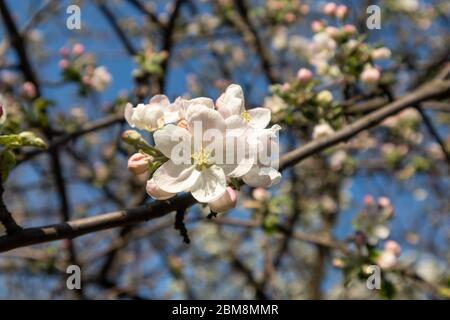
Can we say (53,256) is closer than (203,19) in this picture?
Yes

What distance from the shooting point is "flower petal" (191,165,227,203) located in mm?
1315

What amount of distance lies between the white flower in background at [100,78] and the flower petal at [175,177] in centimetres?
234

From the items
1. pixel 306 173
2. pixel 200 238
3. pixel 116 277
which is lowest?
pixel 116 277

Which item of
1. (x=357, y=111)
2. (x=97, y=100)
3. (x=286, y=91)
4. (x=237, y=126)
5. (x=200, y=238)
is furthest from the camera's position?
(x=200, y=238)

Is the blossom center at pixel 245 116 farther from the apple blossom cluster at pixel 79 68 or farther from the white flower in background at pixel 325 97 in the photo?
the apple blossom cluster at pixel 79 68

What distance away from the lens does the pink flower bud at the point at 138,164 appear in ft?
4.59

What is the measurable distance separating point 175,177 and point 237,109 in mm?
237

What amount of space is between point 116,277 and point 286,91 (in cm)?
484

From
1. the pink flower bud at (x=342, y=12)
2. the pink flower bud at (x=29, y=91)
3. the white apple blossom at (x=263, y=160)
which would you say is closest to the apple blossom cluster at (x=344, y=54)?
the pink flower bud at (x=342, y=12)

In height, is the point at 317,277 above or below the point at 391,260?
above

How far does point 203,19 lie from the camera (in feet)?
18.0

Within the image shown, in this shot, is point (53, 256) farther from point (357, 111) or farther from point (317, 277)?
point (317, 277)
